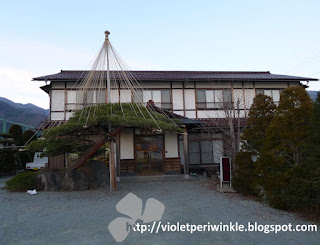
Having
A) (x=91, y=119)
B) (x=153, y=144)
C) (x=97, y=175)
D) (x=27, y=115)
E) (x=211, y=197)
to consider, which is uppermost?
(x=27, y=115)

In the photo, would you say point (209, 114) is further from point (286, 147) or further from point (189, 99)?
point (286, 147)

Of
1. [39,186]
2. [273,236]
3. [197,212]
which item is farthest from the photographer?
[39,186]

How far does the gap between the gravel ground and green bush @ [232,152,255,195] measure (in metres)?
0.39

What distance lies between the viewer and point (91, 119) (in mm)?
6051

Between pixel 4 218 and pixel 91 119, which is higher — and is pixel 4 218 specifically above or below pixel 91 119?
below

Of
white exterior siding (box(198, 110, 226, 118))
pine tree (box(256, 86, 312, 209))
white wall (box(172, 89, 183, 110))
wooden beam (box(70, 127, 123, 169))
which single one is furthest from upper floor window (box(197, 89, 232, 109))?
pine tree (box(256, 86, 312, 209))

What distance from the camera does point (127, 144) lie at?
34.3 ft

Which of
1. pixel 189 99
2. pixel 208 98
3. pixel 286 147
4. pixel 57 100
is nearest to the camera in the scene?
pixel 286 147

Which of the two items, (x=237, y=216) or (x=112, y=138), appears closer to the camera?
(x=237, y=216)

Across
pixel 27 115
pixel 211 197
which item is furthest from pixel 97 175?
pixel 27 115

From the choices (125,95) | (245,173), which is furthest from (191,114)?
(245,173)

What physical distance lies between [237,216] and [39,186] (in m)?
6.61

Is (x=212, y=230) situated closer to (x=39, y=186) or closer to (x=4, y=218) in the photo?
(x=4, y=218)

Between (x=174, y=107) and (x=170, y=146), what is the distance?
A: 234 centimetres
